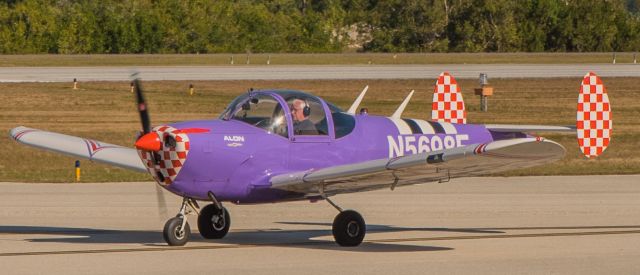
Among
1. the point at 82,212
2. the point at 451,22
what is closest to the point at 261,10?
the point at 451,22

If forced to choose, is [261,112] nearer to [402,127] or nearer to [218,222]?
[218,222]

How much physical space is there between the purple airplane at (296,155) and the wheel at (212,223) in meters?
0.01

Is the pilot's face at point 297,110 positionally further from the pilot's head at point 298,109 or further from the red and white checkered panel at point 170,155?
the red and white checkered panel at point 170,155

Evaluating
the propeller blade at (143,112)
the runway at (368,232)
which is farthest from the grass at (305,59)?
the propeller blade at (143,112)

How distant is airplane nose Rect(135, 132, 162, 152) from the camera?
13953mm

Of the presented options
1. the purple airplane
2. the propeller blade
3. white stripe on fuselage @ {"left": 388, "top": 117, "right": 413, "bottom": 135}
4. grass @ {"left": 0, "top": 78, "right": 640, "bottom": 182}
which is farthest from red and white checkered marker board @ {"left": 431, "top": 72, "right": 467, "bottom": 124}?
grass @ {"left": 0, "top": 78, "right": 640, "bottom": 182}

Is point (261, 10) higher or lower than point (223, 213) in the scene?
higher

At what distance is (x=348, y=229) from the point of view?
15.1 meters

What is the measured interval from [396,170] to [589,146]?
14.0 ft

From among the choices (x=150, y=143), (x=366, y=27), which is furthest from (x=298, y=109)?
(x=366, y=27)

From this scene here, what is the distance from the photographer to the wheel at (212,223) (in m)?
15.8

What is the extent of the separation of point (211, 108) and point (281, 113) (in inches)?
1038

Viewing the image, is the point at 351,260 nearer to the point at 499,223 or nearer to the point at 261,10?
the point at 499,223

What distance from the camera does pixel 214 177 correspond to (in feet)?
47.4
